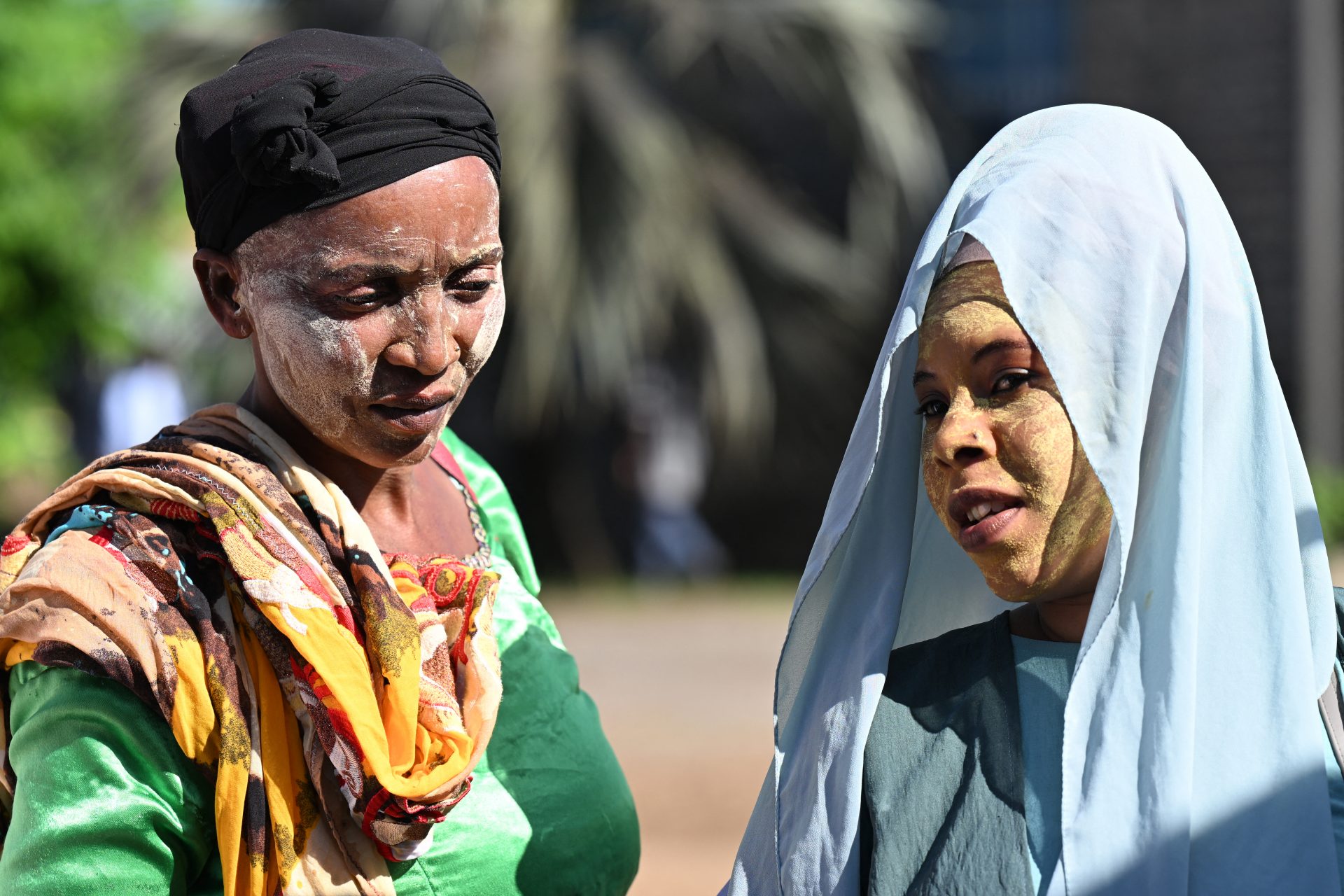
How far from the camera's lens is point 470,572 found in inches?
81.6

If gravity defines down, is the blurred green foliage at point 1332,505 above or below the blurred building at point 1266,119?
below

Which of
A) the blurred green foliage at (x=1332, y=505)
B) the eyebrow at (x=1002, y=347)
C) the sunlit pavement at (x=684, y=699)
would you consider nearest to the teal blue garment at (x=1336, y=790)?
the eyebrow at (x=1002, y=347)

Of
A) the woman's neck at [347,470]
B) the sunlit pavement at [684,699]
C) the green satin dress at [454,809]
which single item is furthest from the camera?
the sunlit pavement at [684,699]

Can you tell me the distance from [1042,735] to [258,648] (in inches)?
38.8

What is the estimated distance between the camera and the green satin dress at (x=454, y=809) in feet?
5.63

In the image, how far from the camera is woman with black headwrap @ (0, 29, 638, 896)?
1737mm

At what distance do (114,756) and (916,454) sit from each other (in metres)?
1.14

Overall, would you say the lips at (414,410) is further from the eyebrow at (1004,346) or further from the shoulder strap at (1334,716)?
the shoulder strap at (1334,716)

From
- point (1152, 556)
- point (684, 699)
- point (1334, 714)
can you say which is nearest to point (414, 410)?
point (1152, 556)

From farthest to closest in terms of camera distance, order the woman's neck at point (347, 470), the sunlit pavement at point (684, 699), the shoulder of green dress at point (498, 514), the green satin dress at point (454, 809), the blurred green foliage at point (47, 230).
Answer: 1. the blurred green foliage at point (47, 230)
2. the sunlit pavement at point (684, 699)
3. the shoulder of green dress at point (498, 514)
4. the woman's neck at point (347, 470)
5. the green satin dress at point (454, 809)

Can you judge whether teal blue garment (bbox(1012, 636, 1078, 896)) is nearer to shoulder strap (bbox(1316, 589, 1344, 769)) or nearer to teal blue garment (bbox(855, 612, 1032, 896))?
teal blue garment (bbox(855, 612, 1032, 896))

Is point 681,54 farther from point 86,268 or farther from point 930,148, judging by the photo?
point 86,268

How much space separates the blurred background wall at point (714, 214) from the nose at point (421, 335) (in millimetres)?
6629

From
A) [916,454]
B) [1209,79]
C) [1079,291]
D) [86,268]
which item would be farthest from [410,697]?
[86,268]
